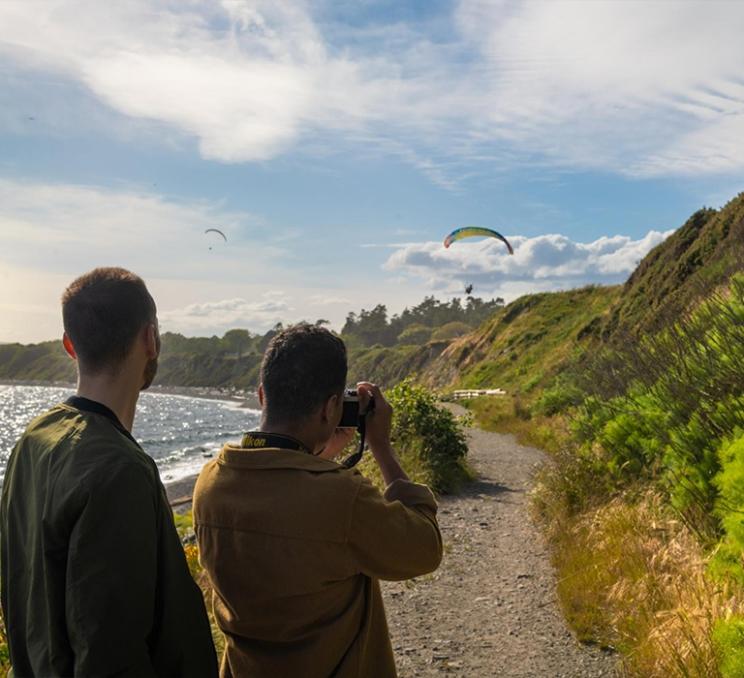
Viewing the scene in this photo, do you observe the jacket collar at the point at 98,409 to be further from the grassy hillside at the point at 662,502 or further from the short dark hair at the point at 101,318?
the grassy hillside at the point at 662,502

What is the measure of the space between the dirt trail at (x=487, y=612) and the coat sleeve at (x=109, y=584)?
3886mm

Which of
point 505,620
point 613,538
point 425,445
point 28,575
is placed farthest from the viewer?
point 425,445

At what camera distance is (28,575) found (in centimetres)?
207

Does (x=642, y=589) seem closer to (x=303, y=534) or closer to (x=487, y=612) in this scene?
(x=487, y=612)

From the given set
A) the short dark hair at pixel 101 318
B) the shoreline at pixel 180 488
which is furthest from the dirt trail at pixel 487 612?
the shoreline at pixel 180 488

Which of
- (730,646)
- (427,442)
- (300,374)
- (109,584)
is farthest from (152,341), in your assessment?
(427,442)

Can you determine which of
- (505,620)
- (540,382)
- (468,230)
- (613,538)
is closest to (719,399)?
(613,538)

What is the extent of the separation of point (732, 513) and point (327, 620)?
3320mm

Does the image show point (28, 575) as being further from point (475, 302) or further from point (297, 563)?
point (475, 302)

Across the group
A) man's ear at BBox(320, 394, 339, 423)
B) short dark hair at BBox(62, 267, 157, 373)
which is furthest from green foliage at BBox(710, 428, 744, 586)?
short dark hair at BBox(62, 267, 157, 373)

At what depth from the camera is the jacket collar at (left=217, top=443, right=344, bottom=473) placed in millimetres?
2135

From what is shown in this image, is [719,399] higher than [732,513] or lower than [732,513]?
higher

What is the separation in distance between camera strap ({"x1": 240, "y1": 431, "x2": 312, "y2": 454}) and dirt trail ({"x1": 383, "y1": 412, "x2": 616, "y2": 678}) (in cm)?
373

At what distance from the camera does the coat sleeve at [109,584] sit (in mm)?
1882
